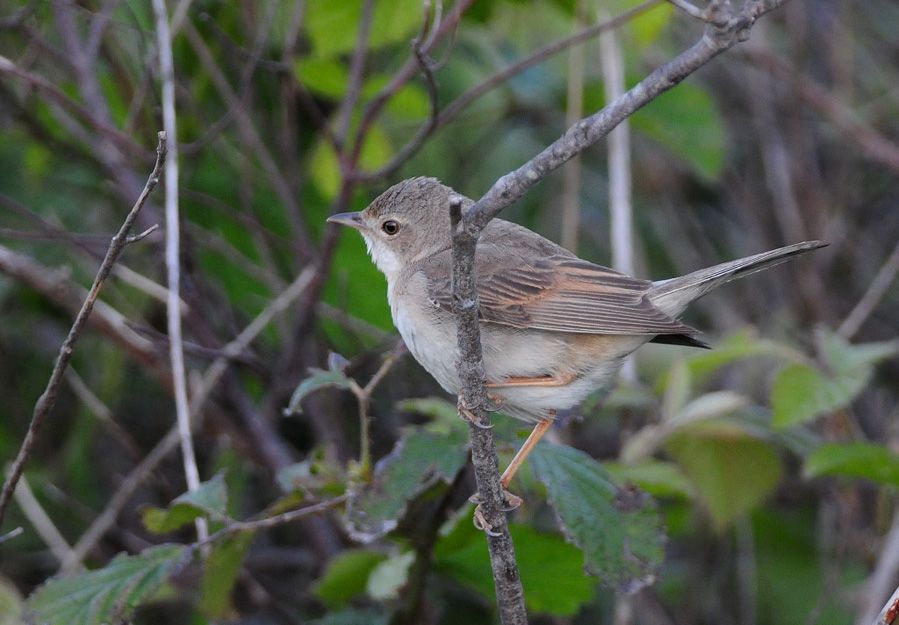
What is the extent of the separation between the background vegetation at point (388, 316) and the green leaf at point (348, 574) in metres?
0.01

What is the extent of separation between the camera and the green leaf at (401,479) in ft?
8.98

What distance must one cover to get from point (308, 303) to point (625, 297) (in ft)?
4.96

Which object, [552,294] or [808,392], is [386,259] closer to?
[552,294]

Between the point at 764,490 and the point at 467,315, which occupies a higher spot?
the point at 764,490

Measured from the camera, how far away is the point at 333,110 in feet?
18.9

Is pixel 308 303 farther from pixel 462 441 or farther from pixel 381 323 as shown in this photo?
pixel 462 441

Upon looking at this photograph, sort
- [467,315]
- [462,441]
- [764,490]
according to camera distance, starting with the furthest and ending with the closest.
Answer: [764,490] < [462,441] < [467,315]

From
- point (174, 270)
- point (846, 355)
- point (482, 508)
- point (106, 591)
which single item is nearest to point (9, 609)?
point (106, 591)

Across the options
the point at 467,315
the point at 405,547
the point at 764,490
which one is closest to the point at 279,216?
the point at 405,547

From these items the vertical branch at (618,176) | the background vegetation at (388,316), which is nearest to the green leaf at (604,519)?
the background vegetation at (388,316)

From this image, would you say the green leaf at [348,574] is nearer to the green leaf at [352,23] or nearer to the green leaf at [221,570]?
the green leaf at [221,570]

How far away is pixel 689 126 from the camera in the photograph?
16.8ft

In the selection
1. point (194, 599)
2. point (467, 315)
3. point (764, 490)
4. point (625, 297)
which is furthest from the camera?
point (194, 599)

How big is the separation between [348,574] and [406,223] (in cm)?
126
